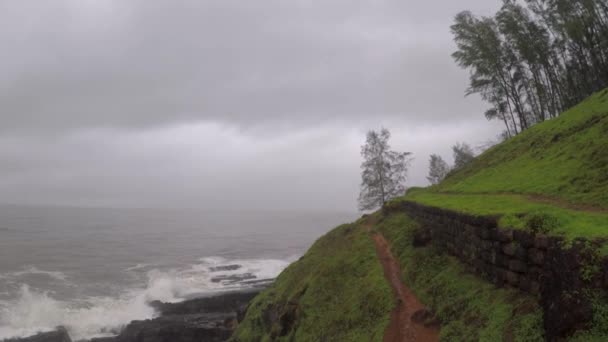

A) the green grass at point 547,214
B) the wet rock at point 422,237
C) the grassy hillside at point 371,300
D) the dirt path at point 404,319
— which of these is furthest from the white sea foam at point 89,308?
the green grass at point 547,214

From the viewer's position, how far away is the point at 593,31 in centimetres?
2806

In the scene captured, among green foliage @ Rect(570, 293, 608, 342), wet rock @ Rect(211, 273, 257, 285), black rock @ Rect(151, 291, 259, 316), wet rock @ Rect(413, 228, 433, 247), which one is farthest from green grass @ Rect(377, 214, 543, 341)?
wet rock @ Rect(211, 273, 257, 285)

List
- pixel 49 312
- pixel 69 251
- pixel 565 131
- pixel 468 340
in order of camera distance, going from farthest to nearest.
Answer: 1. pixel 69 251
2. pixel 49 312
3. pixel 565 131
4. pixel 468 340

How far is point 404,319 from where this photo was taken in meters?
12.3

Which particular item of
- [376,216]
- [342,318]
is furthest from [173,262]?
[342,318]

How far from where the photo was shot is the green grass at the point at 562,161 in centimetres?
1102

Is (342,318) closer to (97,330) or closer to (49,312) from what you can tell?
(97,330)

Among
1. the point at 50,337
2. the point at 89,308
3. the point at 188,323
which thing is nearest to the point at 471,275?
the point at 188,323

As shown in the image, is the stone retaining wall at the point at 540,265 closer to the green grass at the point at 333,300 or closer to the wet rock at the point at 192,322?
the green grass at the point at 333,300

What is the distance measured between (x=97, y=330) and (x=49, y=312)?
20.2 feet

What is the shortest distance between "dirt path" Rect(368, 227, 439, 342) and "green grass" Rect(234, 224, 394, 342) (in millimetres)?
321

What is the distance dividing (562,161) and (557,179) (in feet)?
7.03

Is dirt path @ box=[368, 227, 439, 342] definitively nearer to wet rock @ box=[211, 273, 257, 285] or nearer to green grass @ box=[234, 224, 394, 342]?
green grass @ box=[234, 224, 394, 342]

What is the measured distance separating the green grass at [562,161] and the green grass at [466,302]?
345 centimetres
